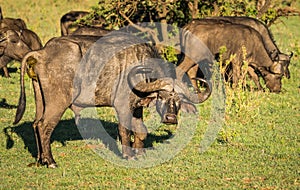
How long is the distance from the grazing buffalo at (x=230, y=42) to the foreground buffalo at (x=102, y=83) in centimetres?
513

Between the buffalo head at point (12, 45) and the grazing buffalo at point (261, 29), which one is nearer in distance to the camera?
the buffalo head at point (12, 45)

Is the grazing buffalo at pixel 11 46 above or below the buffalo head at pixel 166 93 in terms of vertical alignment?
above

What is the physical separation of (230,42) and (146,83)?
6.33 meters

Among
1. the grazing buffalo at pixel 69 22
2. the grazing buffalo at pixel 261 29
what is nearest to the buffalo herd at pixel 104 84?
the grazing buffalo at pixel 261 29

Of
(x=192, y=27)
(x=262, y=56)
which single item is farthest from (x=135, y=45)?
(x=262, y=56)

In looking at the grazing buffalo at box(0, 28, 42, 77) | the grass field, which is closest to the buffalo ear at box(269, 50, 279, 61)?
the grass field

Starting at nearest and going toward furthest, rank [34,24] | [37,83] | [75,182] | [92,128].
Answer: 1. [75,182]
2. [37,83]
3. [92,128]
4. [34,24]

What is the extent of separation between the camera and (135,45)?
8328 millimetres

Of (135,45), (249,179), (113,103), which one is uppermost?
(135,45)

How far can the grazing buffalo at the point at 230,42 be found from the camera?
44.7 feet

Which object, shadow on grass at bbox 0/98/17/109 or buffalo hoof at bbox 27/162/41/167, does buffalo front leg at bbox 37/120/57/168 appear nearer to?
buffalo hoof at bbox 27/162/41/167

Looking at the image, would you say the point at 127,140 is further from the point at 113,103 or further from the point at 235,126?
the point at 235,126

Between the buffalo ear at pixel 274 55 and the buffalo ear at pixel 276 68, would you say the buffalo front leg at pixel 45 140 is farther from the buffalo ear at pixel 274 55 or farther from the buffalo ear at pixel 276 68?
the buffalo ear at pixel 274 55

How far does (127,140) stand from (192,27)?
5920 mm
